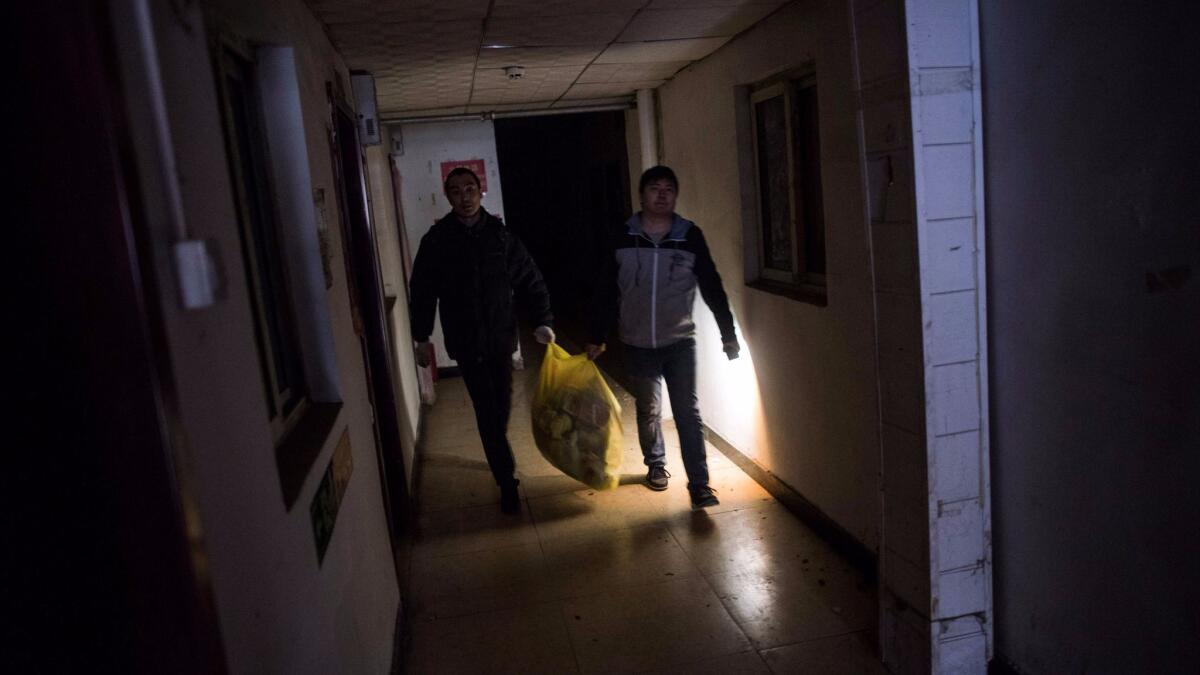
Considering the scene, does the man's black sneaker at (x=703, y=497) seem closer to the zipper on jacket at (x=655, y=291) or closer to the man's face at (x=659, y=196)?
the zipper on jacket at (x=655, y=291)

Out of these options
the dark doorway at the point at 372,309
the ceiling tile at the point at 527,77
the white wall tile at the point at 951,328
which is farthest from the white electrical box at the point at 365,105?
the white wall tile at the point at 951,328

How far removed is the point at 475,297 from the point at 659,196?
3.49ft

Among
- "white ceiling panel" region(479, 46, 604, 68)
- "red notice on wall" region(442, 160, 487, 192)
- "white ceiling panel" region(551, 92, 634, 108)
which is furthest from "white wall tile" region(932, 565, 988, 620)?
"red notice on wall" region(442, 160, 487, 192)

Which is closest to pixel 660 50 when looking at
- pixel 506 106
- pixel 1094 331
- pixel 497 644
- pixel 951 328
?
pixel 506 106

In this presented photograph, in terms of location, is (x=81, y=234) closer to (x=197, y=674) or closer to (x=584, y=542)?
(x=197, y=674)

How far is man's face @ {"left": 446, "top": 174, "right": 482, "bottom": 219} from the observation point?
4180 mm

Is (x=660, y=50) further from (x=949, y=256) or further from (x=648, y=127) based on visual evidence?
(x=949, y=256)

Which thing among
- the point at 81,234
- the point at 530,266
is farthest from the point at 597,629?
the point at 81,234

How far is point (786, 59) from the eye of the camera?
373cm

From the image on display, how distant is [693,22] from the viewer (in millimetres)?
3832

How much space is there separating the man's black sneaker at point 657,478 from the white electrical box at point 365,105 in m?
2.37

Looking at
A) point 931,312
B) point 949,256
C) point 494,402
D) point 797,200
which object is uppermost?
point 797,200

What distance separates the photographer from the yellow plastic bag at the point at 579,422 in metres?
4.29

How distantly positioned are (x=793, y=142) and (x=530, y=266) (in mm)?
1530
